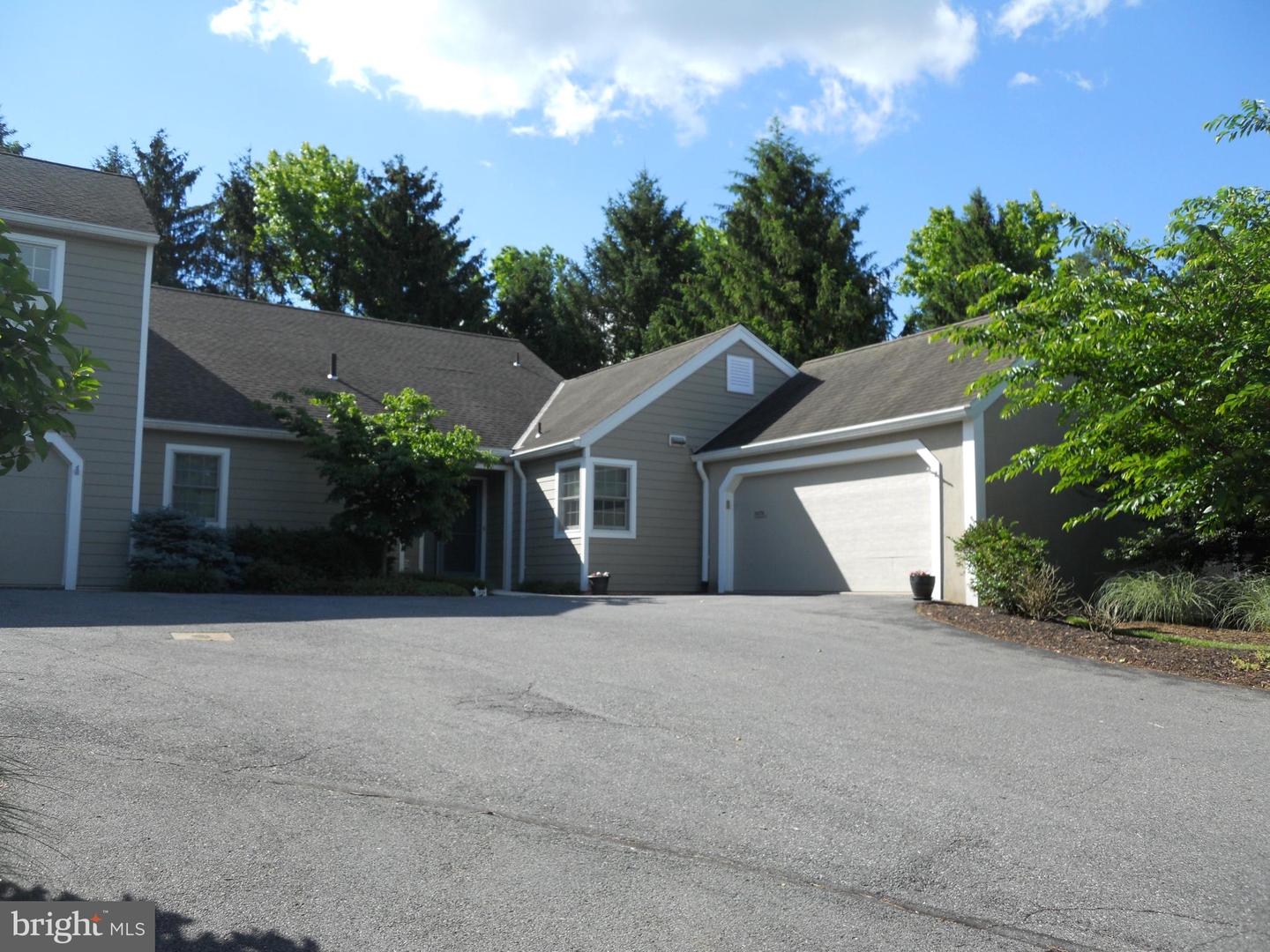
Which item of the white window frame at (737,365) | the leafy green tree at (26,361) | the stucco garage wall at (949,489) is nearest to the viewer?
the leafy green tree at (26,361)

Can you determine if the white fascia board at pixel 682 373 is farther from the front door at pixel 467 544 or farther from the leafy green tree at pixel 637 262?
the leafy green tree at pixel 637 262

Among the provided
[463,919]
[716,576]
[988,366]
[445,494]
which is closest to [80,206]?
[445,494]

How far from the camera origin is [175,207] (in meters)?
47.0

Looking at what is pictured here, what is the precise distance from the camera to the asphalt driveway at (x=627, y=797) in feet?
14.3

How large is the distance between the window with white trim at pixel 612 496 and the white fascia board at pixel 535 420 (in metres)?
2.68

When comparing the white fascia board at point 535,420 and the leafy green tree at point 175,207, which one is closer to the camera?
the white fascia board at point 535,420

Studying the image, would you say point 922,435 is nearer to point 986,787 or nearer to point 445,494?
point 445,494

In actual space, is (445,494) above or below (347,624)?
above

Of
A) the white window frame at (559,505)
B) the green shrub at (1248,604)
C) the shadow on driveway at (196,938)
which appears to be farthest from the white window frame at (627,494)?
the shadow on driveway at (196,938)

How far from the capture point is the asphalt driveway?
14.3ft

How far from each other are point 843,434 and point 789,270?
20.2 metres

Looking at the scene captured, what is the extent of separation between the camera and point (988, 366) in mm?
16953

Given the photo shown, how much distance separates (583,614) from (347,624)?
3.20 m

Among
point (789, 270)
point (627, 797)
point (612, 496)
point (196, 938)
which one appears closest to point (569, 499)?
point (612, 496)
